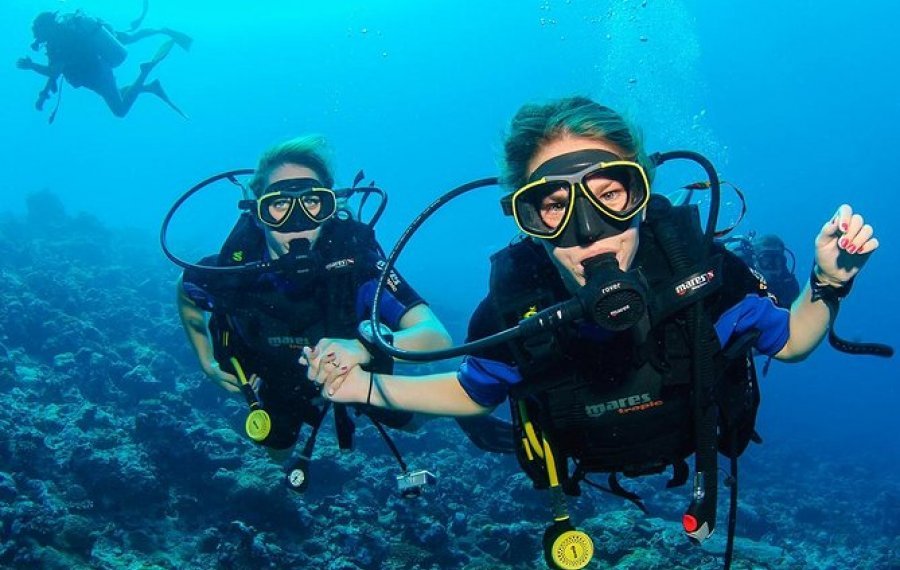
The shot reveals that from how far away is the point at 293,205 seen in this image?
4.61 meters

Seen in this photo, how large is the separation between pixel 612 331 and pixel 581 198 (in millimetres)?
669

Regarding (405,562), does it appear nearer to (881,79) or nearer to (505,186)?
(505,186)

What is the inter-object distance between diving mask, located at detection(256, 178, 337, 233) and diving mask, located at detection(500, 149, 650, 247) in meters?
2.30

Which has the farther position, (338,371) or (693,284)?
(338,371)

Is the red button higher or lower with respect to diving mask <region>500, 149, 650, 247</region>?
lower

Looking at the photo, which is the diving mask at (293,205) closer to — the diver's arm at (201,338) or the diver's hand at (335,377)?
the diver's arm at (201,338)

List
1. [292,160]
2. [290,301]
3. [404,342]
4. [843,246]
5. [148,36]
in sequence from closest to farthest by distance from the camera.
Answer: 1. [843,246]
2. [404,342]
3. [290,301]
4. [292,160]
5. [148,36]

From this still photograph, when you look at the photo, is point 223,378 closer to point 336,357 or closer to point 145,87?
point 336,357

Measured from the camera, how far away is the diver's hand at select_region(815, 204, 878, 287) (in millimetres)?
2367

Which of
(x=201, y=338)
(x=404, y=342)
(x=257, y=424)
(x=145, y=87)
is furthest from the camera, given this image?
(x=145, y=87)

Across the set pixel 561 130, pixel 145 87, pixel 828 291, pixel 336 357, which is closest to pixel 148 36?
pixel 145 87

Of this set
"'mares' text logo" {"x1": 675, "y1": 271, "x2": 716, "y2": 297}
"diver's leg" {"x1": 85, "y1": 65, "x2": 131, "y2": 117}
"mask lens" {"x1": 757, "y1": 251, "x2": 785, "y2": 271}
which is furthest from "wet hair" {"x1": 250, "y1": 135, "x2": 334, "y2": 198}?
"diver's leg" {"x1": 85, "y1": 65, "x2": 131, "y2": 117}

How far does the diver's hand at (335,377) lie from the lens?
3020 mm

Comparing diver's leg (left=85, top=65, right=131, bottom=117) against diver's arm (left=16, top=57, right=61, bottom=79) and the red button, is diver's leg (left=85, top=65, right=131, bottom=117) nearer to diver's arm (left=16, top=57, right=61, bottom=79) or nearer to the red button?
diver's arm (left=16, top=57, right=61, bottom=79)
